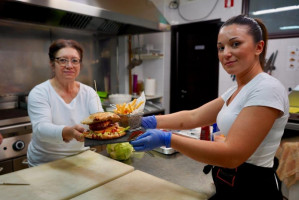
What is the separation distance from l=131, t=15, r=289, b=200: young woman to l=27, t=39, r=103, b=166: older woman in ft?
2.39

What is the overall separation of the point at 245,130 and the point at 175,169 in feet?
1.98

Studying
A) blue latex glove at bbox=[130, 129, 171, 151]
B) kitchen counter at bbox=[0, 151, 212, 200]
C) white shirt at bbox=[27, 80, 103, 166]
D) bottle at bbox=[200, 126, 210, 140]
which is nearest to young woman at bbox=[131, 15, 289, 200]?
blue latex glove at bbox=[130, 129, 171, 151]

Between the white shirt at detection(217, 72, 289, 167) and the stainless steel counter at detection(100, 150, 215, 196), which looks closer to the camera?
the white shirt at detection(217, 72, 289, 167)

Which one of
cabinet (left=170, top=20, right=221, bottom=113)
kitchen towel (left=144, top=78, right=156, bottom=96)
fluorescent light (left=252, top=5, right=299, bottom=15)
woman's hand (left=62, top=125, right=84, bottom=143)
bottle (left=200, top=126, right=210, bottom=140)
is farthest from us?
kitchen towel (left=144, top=78, right=156, bottom=96)

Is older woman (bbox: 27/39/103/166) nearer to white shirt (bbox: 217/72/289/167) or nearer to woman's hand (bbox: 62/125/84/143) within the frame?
woman's hand (bbox: 62/125/84/143)

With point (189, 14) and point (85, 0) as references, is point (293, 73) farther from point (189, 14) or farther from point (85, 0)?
point (85, 0)

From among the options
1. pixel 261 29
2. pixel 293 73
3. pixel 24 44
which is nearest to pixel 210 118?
pixel 261 29

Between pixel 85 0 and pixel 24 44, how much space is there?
1118 mm

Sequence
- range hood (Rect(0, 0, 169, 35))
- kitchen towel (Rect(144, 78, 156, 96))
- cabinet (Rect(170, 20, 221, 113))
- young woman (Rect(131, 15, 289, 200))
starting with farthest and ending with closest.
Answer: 1. kitchen towel (Rect(144, 78, 156, 96))
2. cabinet (Rect(170, 20, 221, 113))
3. range hood (Rect(0, 0, 169, 35))
4. young woman (Rect(131, 15, 289, 200))

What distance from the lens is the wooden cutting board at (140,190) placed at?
108 cm

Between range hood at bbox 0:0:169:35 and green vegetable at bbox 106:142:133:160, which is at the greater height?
range hood at bbox 0:0:169:35

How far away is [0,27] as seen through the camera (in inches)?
108

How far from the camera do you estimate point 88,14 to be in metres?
2.41

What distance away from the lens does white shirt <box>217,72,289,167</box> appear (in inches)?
38.3
